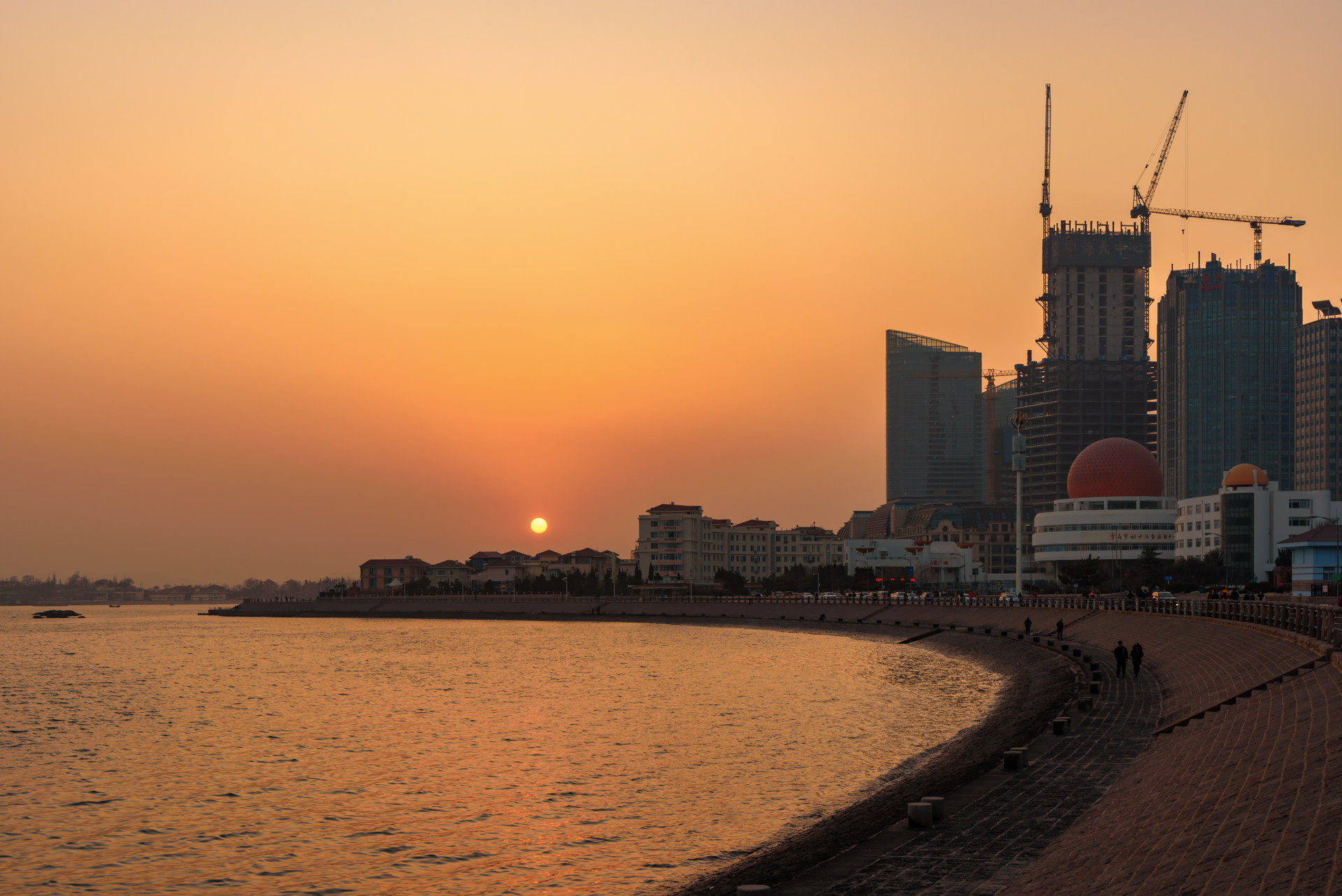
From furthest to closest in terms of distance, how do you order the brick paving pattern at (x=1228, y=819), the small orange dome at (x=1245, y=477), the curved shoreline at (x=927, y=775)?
1. the small orange dome at (x=1245, y=477)
2. the curved shoreline at (x=927, y=775)
3. the brick paving pattern at (x=1228, y=819)

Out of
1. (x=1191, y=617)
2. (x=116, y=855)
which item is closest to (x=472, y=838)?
(x=116, y=855)

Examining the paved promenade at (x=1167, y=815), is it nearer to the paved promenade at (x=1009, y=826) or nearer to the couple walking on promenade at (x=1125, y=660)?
the paved promenade at (x=1009, y=826)

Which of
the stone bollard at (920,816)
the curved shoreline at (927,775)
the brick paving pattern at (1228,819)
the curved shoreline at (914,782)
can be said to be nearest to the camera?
the brick paving pattern at (1228,819)

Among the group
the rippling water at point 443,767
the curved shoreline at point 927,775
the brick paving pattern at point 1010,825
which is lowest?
the rippling water at point 443,767

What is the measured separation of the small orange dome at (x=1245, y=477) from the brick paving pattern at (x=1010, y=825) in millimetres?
162094

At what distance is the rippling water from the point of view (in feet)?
101

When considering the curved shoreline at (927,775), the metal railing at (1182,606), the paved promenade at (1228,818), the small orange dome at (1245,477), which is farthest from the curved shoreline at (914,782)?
the small orange dome at (1245,477)

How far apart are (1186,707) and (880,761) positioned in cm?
1143

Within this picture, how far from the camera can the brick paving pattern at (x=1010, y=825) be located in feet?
74.8

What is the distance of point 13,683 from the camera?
9344 cm

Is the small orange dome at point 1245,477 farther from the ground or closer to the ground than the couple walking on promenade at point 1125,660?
farther from the ground

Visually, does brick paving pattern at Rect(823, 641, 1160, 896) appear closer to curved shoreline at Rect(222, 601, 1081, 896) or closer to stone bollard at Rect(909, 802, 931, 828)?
stone bollard at Rect(909, 802, 931, 828)

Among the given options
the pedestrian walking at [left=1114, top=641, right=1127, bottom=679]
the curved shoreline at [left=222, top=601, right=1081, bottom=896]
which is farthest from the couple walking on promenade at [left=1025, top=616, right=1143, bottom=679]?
the curved shoreline at [left=222, top=601, right=1081, bottom=896]

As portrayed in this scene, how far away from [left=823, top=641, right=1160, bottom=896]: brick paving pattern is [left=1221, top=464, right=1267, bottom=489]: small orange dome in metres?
162
